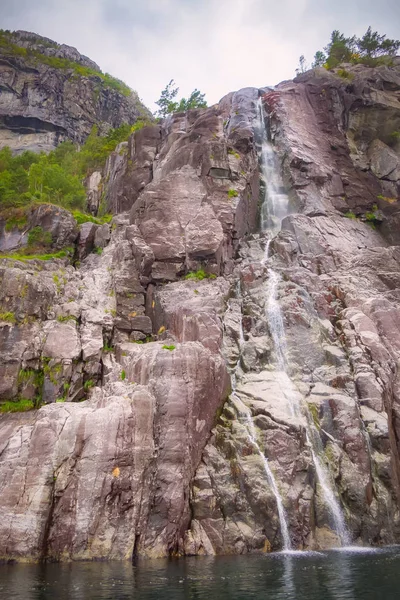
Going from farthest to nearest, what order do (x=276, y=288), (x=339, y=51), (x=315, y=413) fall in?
(x=339, y=51) → (x=276, y=288) → (x=315, y=413)

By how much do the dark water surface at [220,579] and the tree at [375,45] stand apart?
7206 centimetres

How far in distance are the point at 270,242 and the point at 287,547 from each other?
26.1 metres

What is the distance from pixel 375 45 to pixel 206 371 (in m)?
67.2

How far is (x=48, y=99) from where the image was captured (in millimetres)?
89250

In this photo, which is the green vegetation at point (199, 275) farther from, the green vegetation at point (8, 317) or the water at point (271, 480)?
the green vegetation at point (8, 317)

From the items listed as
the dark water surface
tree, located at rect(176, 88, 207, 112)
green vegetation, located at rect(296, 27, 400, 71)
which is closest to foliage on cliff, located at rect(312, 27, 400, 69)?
green vegetation, located at rect(296, 27, 400, 71)

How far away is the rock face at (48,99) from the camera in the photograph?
84.4 m

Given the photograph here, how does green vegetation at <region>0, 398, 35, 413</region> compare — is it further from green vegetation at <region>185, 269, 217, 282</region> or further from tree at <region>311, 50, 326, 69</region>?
tree at <region>311, 50, 326, 69</region>

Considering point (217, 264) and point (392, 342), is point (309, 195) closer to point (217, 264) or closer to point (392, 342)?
point (217, 264)

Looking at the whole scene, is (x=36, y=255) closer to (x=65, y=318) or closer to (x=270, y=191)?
(x=65, y=318)

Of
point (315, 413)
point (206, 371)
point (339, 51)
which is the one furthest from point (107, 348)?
point (339, 51)

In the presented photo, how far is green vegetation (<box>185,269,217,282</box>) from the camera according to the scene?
36.0 m

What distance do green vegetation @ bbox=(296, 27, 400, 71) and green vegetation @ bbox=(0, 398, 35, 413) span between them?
6035 centimetres

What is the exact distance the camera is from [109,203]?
173 ft
